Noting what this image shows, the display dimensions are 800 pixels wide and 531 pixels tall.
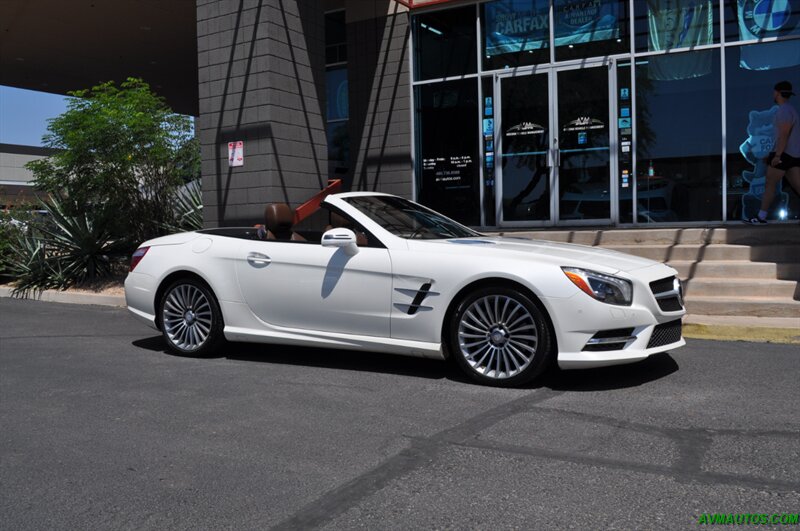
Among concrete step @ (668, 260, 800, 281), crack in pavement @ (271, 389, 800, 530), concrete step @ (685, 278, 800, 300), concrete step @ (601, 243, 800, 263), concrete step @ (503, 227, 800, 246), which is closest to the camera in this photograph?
crack in pavement @ (271, 389, 800, 530)

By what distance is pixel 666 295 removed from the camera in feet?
17.7

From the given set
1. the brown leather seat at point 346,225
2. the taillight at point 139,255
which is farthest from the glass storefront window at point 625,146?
the taillight at point 139,255

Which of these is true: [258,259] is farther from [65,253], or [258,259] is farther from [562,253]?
[65,253]

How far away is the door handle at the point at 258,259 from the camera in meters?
6.25

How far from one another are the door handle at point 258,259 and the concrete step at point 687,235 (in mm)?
5663

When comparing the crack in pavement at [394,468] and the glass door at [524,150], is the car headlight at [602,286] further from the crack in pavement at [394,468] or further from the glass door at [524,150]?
the glass door at [524,150]

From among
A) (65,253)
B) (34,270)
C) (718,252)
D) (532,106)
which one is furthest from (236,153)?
(718,252)

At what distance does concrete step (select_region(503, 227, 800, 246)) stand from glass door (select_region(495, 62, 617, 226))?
1.16m

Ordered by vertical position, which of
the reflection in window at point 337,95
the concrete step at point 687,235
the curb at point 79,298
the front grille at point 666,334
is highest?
the reflection in window at point 337,95

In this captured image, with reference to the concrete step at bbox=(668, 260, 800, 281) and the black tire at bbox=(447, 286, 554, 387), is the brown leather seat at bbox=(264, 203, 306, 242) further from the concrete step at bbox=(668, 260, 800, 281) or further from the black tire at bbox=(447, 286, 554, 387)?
the concrete step at bbox=(668, 260, 800, 281)

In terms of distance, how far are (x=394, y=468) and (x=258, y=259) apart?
10.0ft

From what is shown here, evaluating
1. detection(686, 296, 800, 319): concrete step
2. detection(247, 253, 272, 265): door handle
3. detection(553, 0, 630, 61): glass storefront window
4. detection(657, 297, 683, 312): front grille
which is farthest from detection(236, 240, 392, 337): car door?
detection(553, 0, 630, 61): glass storefront window

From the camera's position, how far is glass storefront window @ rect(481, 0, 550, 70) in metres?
12.5

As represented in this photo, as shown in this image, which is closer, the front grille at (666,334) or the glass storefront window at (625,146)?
A: the front grille at (666,334)
